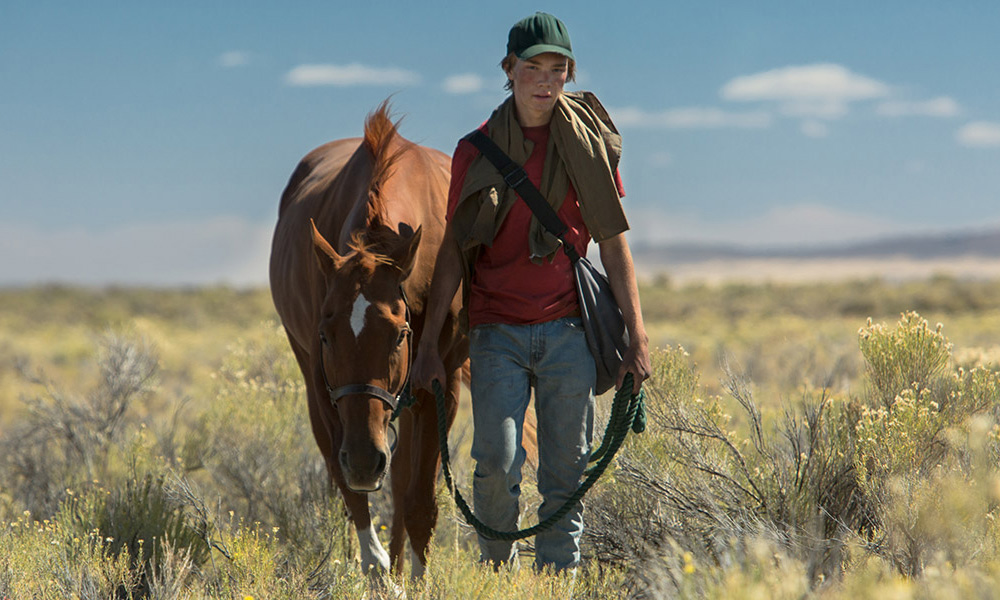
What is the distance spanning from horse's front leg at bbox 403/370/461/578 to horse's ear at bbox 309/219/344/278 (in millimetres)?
984

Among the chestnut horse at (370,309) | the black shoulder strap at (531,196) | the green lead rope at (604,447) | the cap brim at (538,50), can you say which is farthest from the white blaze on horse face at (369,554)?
the cap brim at (538,50)

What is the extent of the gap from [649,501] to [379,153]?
2.18 meters

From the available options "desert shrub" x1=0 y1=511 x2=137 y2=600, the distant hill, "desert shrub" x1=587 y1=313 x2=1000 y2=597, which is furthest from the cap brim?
the distant hill

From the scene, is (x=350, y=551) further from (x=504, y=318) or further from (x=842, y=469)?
(x=842, y=469)

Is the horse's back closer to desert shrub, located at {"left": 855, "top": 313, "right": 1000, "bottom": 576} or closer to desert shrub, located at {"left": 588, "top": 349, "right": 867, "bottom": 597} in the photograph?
desert shrub, located at {"left": 588, "top": 349, "right": 867, "bottom": 597}

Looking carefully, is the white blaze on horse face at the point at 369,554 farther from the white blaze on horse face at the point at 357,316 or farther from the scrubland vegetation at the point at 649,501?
the white blaze on horse face at the point at 357,316

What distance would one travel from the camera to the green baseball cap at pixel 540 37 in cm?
388

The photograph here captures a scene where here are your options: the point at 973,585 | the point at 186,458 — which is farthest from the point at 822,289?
the point at 973,585

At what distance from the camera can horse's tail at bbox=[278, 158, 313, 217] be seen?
261 inches

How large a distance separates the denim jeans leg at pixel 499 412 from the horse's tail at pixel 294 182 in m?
2.94

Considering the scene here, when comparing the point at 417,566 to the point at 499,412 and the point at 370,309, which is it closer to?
the point at 499,412

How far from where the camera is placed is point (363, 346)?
3850 millimetres

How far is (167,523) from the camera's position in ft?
17.5

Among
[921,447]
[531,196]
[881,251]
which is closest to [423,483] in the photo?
[531,196]
